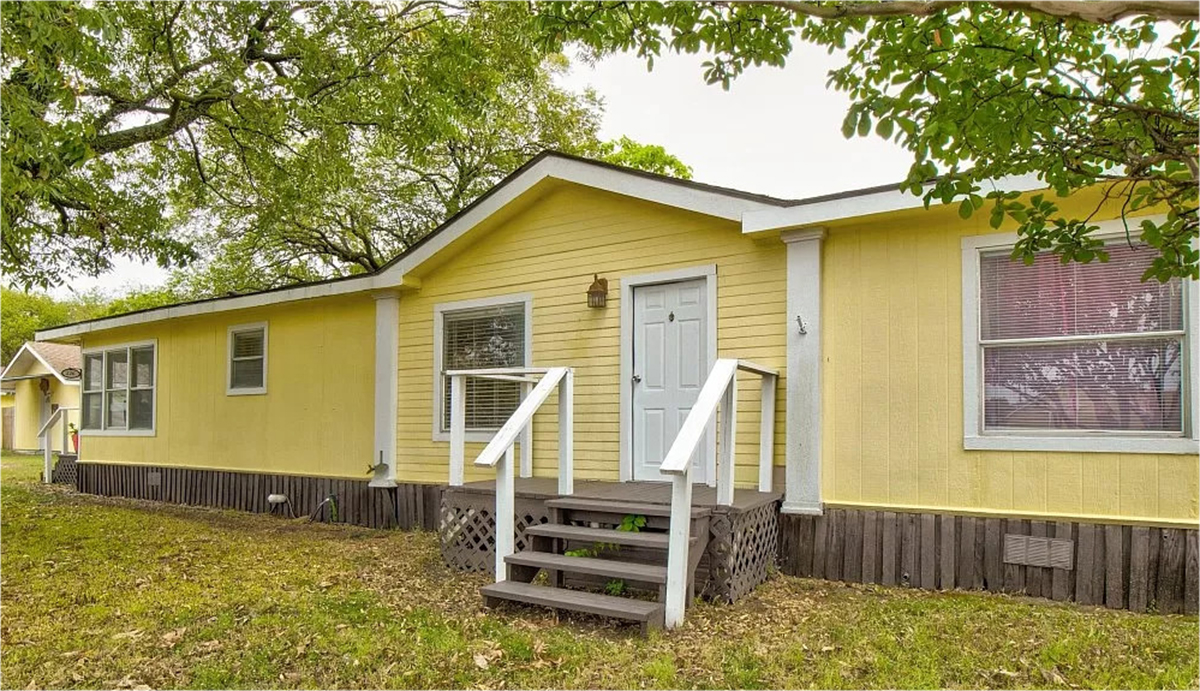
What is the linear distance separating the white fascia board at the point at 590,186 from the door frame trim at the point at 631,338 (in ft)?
1.73

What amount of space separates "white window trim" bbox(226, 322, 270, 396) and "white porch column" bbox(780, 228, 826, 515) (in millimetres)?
6595

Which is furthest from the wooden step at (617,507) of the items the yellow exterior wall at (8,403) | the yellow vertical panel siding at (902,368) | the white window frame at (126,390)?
the yellow exterior wall at (8,403)

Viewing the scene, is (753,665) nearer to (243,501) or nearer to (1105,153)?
(1105,153)

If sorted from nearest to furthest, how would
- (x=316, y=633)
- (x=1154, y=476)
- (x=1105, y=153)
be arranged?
(x=1105, y=153), (x=316, y=633), (x=1154, y=476)

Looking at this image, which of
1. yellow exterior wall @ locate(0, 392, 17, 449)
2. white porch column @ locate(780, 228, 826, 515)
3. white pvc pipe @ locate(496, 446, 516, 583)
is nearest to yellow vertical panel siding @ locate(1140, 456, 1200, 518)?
white porch column @ locate(780, 228, 826, 515)

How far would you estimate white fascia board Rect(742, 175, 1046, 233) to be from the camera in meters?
4.51

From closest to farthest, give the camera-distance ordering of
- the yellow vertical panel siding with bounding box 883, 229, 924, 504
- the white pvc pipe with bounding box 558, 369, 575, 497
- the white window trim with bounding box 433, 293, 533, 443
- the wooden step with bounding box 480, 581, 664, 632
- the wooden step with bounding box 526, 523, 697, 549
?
the wooden step with bounding box 480, 581, 664, 632 → the wooden step with bounding box 526, 523, 697, 549 → the yellow vertical panel siding with bounding box 883, 229, 924, 504 → the white pvc pipe with bounding box 558, 369, 575, 497 → the white window trim with bounding box 433, 293, 533, 443

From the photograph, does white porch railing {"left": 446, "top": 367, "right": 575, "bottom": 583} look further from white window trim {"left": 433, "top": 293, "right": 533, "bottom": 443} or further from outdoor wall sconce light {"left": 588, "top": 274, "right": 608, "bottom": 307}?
outdoor wall sconce light {"left": 588, "top": 274, "right": 608, "bottom": 307}

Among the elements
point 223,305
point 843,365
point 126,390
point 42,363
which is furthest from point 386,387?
point 42,363

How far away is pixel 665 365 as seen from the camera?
5.97 metres

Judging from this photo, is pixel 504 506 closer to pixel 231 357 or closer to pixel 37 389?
pixel 231 357

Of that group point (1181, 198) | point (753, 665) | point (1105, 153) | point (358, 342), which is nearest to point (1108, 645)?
point (753, 665)

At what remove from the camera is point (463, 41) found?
7.65 m

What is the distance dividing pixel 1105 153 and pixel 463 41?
258 inches
